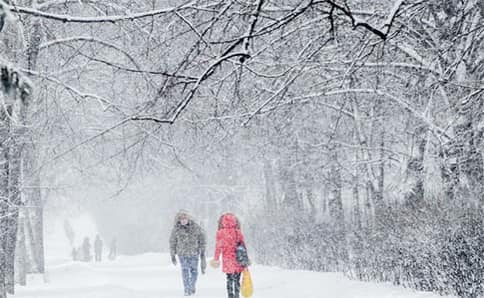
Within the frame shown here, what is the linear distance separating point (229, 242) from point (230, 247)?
0.27ft

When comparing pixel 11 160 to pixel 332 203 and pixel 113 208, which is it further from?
pixel 113 208

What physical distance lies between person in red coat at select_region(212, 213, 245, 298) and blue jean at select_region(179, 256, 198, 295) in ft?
8.66

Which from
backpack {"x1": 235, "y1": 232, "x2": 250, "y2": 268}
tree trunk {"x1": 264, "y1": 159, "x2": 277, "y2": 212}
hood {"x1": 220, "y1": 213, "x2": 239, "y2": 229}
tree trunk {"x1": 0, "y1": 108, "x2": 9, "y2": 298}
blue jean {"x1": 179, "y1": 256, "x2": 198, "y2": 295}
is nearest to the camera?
backpack {"x1": 235, "y1": 232, "x2": 250, "y2": 268}

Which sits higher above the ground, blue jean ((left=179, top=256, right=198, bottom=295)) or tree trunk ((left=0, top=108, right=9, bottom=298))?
tree trunk ((left=0, top=108, right=9, bottom=298))

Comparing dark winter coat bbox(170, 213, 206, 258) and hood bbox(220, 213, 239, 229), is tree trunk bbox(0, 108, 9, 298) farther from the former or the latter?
hood bbox(220, 213, 239, 229)

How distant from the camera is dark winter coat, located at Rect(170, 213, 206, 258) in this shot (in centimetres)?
1476

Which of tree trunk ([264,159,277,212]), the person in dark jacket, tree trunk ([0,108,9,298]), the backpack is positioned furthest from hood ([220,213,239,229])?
tree trunk ([264,159,277,212])

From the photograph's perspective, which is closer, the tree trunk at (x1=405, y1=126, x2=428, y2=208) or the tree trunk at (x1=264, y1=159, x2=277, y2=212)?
the tree trunk at (x1=405, y1=126, x2=428, y2=208)

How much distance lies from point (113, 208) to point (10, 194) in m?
50.7

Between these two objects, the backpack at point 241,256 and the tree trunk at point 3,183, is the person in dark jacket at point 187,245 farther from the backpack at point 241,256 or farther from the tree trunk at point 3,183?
the tree trunk at point 3,183

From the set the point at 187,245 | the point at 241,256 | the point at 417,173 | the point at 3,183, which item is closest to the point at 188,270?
the point at 187,245

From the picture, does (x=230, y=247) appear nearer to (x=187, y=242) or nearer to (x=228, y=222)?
(x=228, y=222)

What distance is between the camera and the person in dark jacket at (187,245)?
14.8 metres

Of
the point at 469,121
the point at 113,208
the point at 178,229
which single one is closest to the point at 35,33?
the point at 178,229
